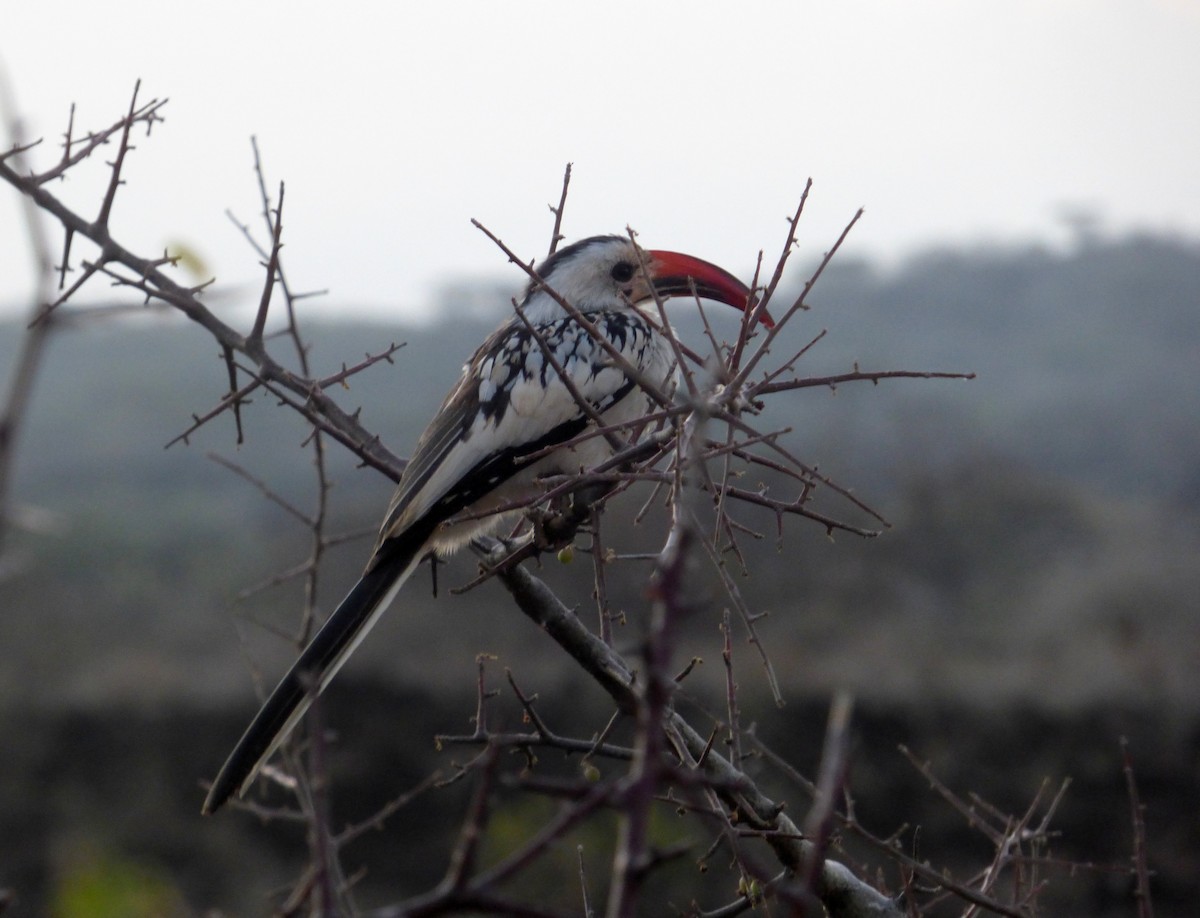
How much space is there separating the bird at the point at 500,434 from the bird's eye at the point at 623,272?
0.06 meters

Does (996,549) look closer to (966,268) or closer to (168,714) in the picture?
(168,714)

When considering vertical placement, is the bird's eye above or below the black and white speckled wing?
above

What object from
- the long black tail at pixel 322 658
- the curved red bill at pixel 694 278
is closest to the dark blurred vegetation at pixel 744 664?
the long black tail at pixel 322 658

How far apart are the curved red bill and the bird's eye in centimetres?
14

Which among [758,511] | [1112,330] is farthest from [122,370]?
[758,511]

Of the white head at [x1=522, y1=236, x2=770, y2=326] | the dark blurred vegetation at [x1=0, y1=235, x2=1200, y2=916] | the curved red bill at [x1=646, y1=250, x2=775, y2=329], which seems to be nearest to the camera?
the curved red bill at [x1=646, y1=250, x2=775, y2=329]

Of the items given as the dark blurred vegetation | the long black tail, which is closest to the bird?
the long black tail

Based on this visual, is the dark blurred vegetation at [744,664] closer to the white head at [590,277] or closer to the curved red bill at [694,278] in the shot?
the white head at [590,277]

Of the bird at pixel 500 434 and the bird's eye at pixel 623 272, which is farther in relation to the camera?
the bird's eye at pixel 623 272

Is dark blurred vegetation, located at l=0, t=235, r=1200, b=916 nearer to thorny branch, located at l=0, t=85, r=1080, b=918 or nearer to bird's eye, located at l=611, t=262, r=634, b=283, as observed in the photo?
thorny branch, located at l=0, t=85, r=1080, b=918

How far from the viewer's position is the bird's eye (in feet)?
13.3

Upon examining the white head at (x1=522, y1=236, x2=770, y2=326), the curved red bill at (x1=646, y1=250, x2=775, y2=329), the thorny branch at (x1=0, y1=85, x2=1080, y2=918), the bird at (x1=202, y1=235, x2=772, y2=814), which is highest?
the white head at (x1=522, y1=236, x2=770, y2=326)

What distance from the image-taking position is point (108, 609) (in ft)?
51.3

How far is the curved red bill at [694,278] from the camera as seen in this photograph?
3621 millimetres
